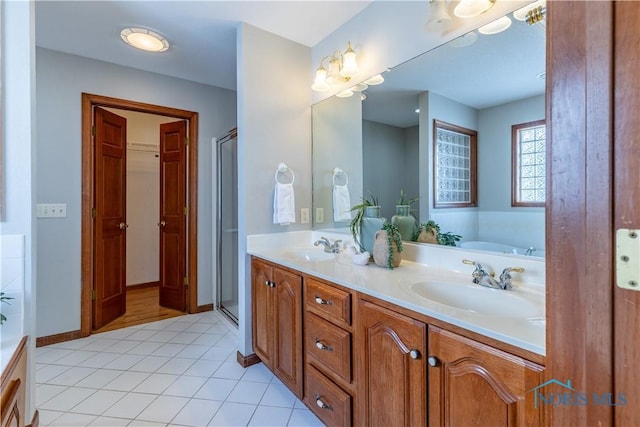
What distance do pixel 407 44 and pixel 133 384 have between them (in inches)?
103

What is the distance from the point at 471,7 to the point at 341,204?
4.38 ft

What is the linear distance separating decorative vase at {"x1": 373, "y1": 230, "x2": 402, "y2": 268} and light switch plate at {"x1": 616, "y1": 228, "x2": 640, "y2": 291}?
1.02 m

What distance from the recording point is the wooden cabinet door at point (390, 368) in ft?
3.12

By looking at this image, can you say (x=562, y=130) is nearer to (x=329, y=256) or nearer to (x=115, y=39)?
(x=329, y=256)

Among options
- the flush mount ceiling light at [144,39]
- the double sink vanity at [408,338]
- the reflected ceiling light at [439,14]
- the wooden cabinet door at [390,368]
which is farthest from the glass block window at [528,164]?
the flush mount ceiling light at [144,39]

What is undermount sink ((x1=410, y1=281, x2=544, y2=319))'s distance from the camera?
39.0 inches

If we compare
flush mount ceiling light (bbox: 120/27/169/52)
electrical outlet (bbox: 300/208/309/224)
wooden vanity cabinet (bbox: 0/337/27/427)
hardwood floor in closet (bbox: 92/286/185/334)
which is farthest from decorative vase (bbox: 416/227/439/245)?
hardwood floor in closet (bbox: 92/286/185/334)

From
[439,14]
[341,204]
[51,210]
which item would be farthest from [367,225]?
[51,210]

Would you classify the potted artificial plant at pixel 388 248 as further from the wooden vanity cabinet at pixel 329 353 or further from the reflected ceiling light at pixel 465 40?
the reflected ceiling light at pixel 465 40

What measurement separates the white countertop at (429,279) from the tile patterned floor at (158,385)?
2.64 ft

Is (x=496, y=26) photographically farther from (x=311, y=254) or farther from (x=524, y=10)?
(x=311, y=254)

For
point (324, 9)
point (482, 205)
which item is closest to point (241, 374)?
point (482, 205)

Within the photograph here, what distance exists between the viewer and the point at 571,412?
0.49 metres

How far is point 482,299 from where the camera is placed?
1.13 m
